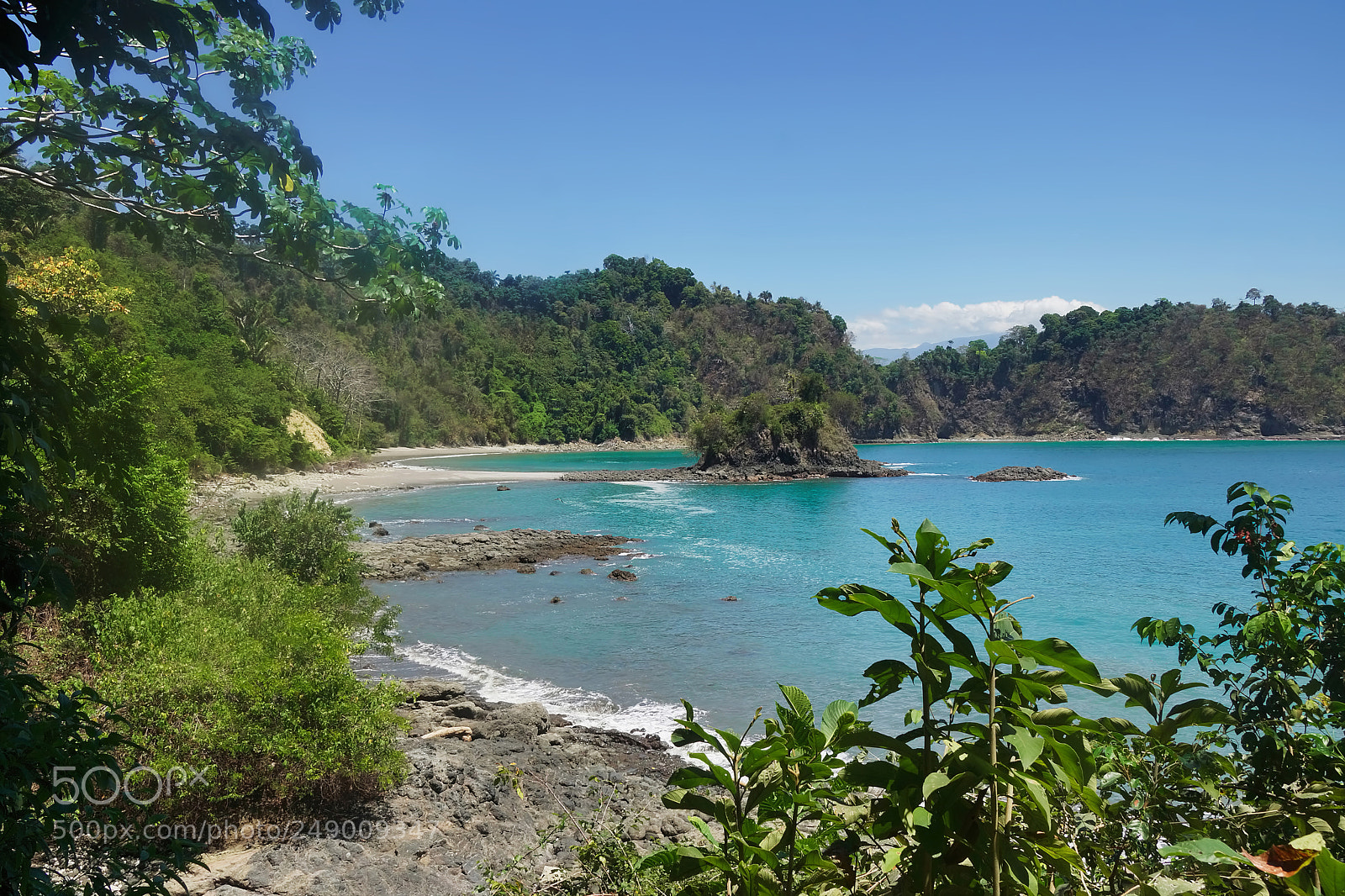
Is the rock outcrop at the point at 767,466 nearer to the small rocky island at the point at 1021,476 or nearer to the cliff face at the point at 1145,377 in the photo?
the small rocky island at the point at 1021,476

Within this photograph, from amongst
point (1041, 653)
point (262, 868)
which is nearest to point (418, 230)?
point (1041, 653)

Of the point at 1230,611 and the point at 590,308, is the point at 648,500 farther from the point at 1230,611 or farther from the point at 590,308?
the point at 590,308

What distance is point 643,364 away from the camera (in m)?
116

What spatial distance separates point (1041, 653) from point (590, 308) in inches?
4876

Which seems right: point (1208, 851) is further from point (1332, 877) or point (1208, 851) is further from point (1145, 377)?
point (1145, 377)

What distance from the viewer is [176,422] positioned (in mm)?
20562

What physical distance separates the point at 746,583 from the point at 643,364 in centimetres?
9664

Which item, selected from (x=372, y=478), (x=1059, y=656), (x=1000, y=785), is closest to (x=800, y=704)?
(x=1000, y=785)

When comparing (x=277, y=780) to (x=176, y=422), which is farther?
(x=176, y=422)

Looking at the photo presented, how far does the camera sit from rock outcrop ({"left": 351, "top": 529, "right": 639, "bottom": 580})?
21.6 meters

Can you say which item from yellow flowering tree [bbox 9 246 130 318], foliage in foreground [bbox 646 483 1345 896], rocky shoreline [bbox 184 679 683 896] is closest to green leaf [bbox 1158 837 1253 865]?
foliage in foreground [bbox 646 483 1345 896]

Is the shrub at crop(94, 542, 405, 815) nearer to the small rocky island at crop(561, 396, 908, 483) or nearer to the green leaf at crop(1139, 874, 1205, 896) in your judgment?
the green leaf at crop(1139, 874, 1205, 896)

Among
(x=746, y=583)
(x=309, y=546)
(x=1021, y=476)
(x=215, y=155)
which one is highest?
(x=215, y=155)

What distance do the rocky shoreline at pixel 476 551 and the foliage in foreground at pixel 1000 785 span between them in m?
20.4
